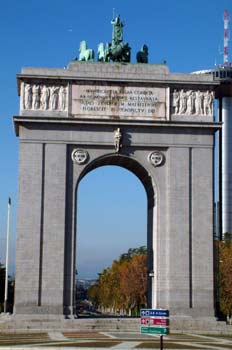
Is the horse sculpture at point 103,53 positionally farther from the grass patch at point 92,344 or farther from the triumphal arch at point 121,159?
the grass patch at point 92,344

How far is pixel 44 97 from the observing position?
45406 millimetres

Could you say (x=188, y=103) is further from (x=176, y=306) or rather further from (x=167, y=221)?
(x=176, y=306)

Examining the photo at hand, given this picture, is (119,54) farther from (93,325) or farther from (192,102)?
(93,325)

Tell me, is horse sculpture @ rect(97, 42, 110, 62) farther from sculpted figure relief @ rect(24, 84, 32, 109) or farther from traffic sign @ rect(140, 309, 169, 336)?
traffic sign @ rect(140, 309, 169, 336)

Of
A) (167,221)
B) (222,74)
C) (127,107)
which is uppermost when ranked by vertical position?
(222,74)

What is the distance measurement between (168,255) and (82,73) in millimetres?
12176

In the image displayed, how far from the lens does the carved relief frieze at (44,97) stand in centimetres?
Answer: 4522

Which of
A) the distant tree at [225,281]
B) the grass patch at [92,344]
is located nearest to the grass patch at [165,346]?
the grass patch at [92,344]

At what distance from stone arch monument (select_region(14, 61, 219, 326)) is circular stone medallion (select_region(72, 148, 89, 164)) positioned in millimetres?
60

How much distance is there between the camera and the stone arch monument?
4419 cm

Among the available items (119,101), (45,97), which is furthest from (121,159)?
(45,97)

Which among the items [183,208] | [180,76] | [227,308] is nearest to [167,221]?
[183,208]

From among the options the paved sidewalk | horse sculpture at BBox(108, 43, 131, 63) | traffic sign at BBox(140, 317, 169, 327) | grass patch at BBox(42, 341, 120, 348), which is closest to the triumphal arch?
horse sculpture at BBox(108, 43, 131, 63)

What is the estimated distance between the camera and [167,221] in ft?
148
